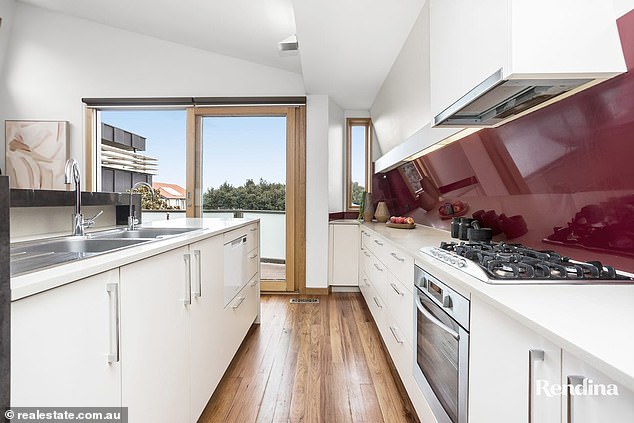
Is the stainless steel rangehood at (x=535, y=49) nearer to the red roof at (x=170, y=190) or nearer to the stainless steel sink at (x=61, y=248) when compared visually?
the stainless steel sink at (x=61, y=248)

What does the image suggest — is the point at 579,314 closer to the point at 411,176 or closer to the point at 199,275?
the point at 199,275

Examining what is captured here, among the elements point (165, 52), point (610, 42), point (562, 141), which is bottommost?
point (562, 141)

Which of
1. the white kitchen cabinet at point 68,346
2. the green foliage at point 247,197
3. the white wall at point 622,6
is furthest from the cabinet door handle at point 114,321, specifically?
the green foliage at point 247,197

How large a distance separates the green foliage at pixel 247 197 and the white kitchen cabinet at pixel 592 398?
4.07m

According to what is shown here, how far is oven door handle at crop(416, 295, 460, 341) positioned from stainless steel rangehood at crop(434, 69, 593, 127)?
83cm

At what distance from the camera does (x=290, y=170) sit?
459 cm

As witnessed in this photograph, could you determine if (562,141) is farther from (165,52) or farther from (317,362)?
(165,52)

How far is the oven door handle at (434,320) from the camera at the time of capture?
129 centimetres

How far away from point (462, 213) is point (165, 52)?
399 centimetres

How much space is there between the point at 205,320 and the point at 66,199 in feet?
2.95

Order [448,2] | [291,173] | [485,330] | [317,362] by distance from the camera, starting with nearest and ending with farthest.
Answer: [485,330] → [448,2] → [317,362] → [291,173]

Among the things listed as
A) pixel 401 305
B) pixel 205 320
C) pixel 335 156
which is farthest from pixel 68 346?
pixel 335 156

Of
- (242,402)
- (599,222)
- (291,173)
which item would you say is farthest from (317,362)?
(291,173)

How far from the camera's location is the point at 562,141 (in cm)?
152
